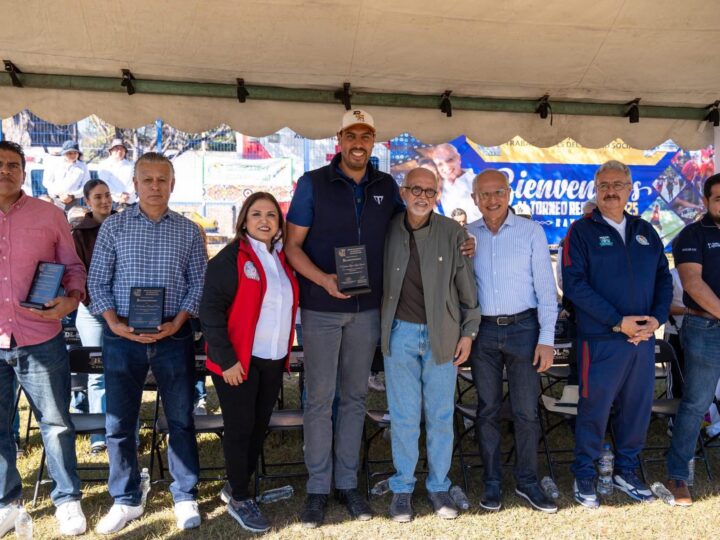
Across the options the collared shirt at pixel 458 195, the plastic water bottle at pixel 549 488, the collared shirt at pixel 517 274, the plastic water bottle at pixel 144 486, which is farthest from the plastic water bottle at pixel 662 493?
the collared shirt at pixel 458 195

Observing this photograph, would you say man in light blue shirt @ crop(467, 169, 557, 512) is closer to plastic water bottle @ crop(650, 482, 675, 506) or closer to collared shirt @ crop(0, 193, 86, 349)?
plastic water bottle @ crop(650, 482, 675, 506)

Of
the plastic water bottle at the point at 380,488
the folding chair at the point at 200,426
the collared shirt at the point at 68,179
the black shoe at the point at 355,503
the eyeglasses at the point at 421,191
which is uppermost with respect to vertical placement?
the collared shirt at the point at 68,179

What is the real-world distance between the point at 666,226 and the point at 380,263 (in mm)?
15421

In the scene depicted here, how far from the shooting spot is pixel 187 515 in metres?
3.38

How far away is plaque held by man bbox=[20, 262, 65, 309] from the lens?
3.08m

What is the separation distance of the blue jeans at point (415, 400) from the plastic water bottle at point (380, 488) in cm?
30

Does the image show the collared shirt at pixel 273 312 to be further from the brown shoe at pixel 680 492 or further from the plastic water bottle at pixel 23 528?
the brown shoe at pixel 680 492

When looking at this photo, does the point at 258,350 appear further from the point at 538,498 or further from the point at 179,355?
the point at 538,498

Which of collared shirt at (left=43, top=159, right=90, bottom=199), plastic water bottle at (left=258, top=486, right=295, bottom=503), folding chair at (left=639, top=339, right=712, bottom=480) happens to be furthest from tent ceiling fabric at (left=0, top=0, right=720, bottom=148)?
collared shirt at (left=43, top=159, right=90, bottom=199)

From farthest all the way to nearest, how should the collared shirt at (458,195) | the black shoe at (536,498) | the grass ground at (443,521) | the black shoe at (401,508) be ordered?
the collared shirt at (458,195)
the black shoe at (536,498)
the black shoe at (401,508)
the grass ground at (443,521)

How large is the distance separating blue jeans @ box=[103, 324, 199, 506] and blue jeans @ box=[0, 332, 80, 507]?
0.24 meters

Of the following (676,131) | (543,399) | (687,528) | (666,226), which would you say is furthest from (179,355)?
(666,226)

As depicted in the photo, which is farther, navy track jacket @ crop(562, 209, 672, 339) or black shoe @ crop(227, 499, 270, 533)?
navy track jacket @ crop(562, 209, 672, 339)

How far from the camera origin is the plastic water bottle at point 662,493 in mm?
3703
